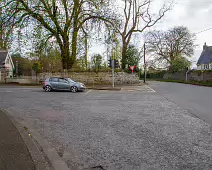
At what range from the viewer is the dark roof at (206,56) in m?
59.1

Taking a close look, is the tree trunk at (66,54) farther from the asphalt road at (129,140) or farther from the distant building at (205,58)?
the distant building at (205,58)

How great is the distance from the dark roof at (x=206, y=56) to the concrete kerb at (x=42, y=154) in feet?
201

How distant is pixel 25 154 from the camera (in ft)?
12.0

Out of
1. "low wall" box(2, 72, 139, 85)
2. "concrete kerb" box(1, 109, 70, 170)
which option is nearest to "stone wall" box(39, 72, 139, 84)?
"low wall" box(2, 72, 139, 85)

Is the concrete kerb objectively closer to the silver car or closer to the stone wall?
the silver car

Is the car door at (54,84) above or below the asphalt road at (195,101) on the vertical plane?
above

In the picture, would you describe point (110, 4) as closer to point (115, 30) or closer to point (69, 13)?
point (115, 30)

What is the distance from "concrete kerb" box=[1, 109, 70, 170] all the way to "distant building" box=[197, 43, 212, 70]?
59949 millimetres

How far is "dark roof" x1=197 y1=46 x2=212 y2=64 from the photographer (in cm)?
5912

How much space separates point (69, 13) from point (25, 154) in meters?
24.0

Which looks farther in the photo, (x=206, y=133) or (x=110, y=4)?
(x=110, y=4)

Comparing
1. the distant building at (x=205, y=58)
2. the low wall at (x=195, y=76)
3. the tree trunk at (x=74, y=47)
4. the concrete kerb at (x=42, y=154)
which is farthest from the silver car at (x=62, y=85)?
the distant building at (x=205, y=58)

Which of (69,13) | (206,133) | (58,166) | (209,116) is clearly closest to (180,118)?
(209,116)

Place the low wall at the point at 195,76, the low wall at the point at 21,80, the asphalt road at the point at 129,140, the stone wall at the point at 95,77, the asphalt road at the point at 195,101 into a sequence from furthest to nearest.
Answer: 1. the low wall at the point at 21,80
2. the stone wall at the point at 95,77
3. the low wall at the point at 195,76
4. the asphalt road at the point at 195,101
5. the asphalt road at the point at 129,140
